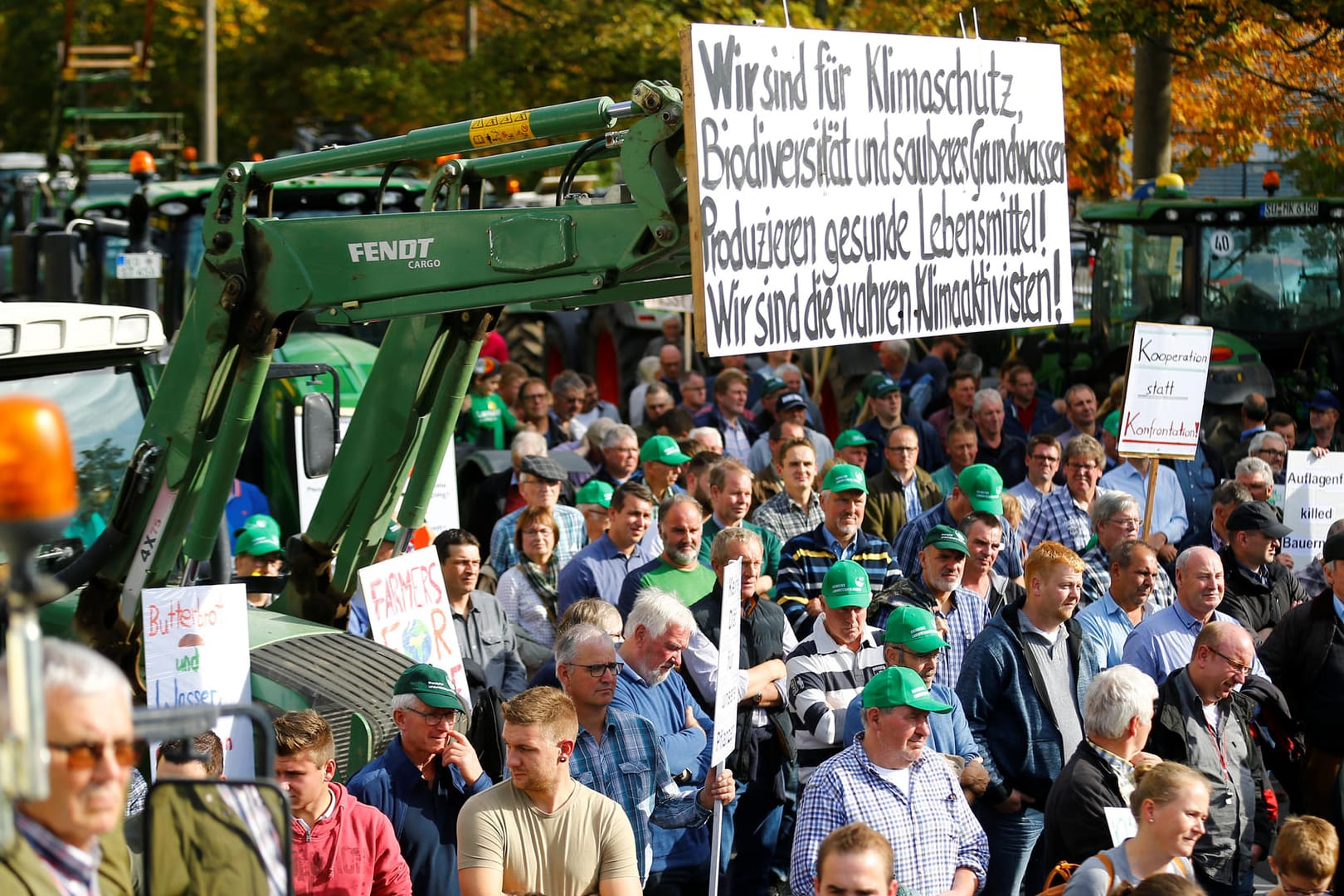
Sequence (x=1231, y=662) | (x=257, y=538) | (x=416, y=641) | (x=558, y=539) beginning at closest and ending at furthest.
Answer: (x=1231, y=662), (x=416, y=641), (x=257, y=538), (x=558, y=539)

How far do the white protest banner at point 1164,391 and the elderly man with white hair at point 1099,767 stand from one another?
13.8ft

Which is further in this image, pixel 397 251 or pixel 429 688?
pixel 397 251

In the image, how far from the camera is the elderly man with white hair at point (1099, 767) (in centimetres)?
569

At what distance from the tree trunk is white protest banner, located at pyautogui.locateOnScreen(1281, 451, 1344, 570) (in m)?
6.13

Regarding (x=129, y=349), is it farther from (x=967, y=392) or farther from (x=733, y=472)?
(x=967, y=392)

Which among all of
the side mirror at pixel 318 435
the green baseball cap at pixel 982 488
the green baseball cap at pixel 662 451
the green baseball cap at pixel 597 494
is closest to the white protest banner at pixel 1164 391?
the green baseball cap at pixel 982 488

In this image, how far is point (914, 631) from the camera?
642 centimetres

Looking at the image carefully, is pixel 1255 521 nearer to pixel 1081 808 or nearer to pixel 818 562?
pixel 818 562

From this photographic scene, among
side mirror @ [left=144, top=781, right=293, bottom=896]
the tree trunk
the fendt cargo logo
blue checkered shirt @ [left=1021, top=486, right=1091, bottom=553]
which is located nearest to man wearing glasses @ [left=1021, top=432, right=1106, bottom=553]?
blue checkered shirt @ [left=1021, top=486, right=1091, bottom=553]

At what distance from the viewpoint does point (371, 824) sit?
17.3ft

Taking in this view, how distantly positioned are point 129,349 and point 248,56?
24187mm

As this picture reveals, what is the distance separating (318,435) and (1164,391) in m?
5.04

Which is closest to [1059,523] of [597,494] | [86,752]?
[597,494]

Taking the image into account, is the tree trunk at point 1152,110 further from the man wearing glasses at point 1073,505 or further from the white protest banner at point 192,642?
the white protest banner at point 192,642
